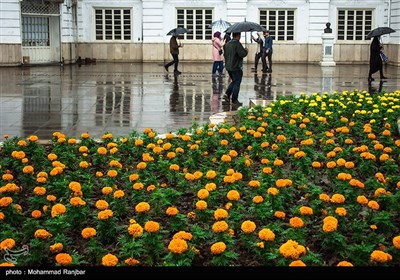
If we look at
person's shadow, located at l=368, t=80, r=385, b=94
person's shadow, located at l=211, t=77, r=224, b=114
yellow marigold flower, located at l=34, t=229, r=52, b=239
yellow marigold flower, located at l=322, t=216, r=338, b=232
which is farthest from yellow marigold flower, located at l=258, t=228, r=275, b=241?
person's shadow, located at l=368, t=80, r=385, b=94

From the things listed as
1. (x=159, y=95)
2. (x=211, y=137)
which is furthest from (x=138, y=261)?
(x=159, y=95)

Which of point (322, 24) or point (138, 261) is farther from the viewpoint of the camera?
point (322, 24)

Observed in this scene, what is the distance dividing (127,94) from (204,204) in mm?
12608

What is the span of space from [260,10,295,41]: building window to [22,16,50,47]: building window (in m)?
11.6

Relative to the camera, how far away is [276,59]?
34469 mm

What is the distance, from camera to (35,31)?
31281 millimetres

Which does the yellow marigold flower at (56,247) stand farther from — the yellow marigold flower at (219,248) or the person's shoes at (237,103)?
the person's shoes at (237,103)

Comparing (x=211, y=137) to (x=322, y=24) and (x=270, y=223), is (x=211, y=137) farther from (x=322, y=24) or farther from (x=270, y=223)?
(x=322, y=24)

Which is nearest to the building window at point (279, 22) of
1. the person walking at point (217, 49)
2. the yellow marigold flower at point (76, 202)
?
the person walking at point (217, 49)

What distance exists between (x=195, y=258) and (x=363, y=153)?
285 cm

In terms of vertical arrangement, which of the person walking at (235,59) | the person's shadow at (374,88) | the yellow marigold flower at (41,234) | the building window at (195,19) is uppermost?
the building window at (195,19)

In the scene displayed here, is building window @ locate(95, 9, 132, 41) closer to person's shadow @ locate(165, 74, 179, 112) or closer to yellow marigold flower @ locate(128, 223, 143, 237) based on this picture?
person's shadow @ locate(165, 74, 179, 112)

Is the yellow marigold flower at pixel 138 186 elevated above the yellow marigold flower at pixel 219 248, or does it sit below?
above

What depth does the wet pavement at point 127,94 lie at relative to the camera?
1171cm
